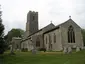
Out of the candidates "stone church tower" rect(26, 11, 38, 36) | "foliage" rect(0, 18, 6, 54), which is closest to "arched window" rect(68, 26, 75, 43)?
"foliage" rect(0, 18, 6, 54)

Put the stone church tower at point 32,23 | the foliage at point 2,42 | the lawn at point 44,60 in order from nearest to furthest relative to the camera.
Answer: the lawn at point 44,60, the foliage at point 2,42, the stone church tower at point 32,23

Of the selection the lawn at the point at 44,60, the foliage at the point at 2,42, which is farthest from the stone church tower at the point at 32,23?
the lawn at the point at 44,60

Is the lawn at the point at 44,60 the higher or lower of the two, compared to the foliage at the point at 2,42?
lower

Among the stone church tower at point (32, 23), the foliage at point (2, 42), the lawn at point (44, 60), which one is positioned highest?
the stone church tower at point (32, 23)

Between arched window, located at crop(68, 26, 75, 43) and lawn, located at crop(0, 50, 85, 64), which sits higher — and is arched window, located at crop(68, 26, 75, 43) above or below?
above

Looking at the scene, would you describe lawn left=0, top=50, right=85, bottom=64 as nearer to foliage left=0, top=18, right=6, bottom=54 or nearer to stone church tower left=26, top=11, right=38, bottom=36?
foliage left=0, top=18, right=6, bottom=54

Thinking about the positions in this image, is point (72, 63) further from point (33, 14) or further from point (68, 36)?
point (33, 14)

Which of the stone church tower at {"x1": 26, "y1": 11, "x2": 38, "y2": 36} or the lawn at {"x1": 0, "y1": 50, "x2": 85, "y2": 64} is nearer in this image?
the lawn at {"x1": 0, "y1": 50, "x2": 85, "y2": 64}

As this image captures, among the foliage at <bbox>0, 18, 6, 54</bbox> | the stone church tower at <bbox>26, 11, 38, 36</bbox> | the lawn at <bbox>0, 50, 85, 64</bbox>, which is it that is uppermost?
the stone church tower at <bbox>26, 11, 38, 36</bbox>

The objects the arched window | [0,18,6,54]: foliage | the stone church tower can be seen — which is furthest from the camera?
the stone church tower

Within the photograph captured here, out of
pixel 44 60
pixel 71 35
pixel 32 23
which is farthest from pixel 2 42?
pixel 32 23

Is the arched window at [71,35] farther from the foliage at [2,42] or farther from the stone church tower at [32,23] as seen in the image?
the stone church tower at [32,23]

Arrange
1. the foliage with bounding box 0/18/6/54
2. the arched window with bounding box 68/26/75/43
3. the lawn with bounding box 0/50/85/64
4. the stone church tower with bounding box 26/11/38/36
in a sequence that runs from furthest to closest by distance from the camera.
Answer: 1. the stone church tower with bounding box 26/11/38/36
2. the arched window with bounding box 68/26/75/43
3. the foliage with bounding box 0/18/6/54
4. the lawn with bounding box 0/50/85/64

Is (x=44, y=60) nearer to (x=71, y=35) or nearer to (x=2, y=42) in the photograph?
(x=2, y=42)
